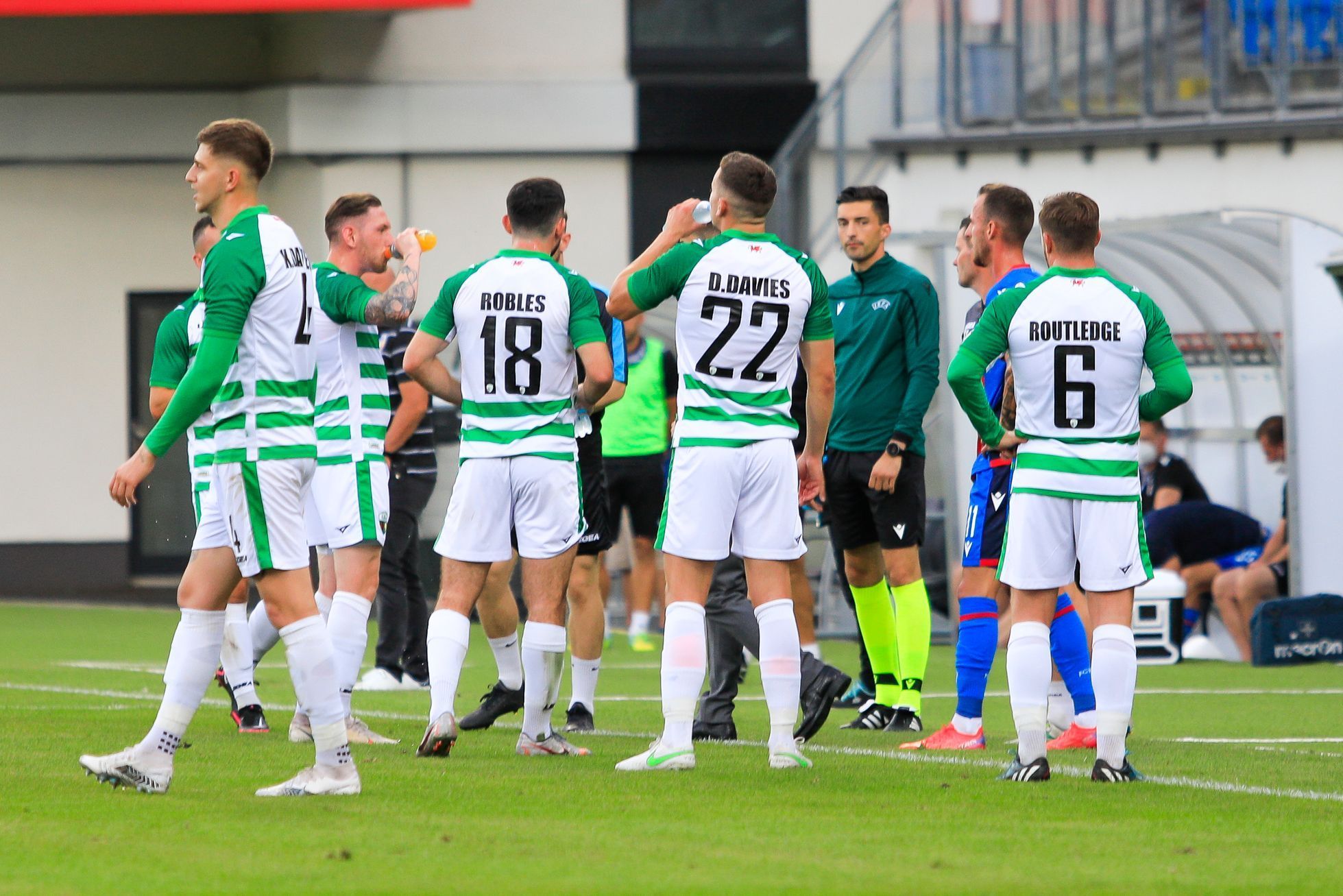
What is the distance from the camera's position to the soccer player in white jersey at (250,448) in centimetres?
573

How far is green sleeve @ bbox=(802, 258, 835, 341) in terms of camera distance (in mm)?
6812

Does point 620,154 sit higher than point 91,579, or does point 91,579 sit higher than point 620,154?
point 620,154

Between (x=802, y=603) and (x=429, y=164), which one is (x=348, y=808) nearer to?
(x=802, y=603)

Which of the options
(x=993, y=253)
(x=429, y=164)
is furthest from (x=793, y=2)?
(x=993, y=253)

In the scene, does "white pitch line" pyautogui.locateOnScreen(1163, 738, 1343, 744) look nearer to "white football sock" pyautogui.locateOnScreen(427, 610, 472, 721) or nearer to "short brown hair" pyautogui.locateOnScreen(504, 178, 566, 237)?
"white football sock" pyautogui.locateOnScreen(427, 610, 472, 721)

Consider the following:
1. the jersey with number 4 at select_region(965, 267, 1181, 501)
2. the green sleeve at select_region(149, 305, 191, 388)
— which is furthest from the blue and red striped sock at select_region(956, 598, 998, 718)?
the green sleeve at select_region(149, 305, 191, 388)

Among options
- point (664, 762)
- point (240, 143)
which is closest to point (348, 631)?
point (664, 762)

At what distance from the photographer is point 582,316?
6.92m

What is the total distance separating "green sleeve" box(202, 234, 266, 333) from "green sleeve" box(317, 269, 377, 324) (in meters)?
0.79

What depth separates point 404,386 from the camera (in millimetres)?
9734

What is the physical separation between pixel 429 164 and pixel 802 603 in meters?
10.9

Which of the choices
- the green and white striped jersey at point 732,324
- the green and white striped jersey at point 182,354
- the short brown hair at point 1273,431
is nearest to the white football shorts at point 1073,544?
the green and white striped jersey at point 732,324

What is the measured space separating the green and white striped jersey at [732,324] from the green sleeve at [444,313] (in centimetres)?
69

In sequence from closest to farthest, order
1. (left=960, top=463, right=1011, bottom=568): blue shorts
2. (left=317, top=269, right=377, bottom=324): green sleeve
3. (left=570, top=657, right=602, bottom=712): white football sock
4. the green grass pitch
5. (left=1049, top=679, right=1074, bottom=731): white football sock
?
the green grass pitch
(left=317, top=269, right=377, bottom=324): green sleeve
(left=960, top=463, right=1011, bottom=568): blue shorts
(left=1049, top=679, right=1074, bottom=731): white football sock
(left=570, top=657, right=602, bottom=712): white football sock
